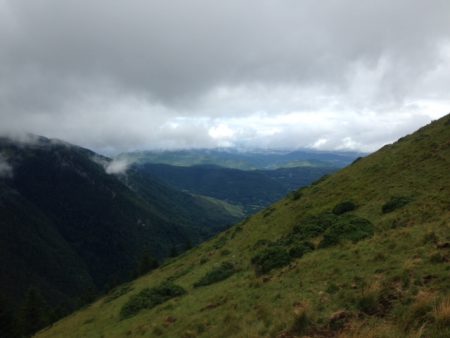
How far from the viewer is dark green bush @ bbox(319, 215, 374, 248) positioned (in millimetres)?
23520

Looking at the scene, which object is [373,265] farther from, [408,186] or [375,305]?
[408,186]

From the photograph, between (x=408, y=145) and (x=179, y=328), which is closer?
(x=179, y=328)

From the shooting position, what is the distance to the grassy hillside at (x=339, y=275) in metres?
12.9

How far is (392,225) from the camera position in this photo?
24.1m

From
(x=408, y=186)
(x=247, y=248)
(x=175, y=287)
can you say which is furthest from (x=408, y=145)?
(x=175, y=287)

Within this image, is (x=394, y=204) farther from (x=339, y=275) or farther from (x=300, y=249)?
(x=339, y=275)

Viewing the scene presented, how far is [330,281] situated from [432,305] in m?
5.86

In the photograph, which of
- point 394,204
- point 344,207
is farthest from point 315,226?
point 394,204

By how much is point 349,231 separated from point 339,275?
8102 mm

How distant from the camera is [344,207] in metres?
32.9

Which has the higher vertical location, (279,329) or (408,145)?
(408,145)

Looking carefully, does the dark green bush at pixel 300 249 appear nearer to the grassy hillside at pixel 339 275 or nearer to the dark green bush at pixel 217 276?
the grassy hillside at pixel 339 275

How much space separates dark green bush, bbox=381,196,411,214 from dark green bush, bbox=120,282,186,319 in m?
16.2

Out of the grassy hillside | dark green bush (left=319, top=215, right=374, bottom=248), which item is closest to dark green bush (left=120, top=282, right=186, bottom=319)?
the grassy hillside
